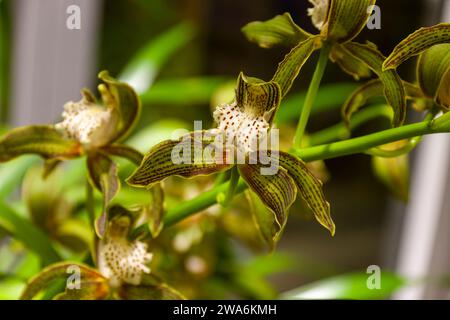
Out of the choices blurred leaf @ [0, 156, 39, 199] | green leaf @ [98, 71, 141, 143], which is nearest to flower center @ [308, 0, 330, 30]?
green leaf @ [98, 71, 141, 143]

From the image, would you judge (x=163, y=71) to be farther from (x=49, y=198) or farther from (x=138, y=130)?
(x=49, y=198)

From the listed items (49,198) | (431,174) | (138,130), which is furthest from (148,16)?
(49,198)

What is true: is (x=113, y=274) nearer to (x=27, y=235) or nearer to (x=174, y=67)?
(x=27, y=235)

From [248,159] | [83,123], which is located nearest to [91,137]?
[83,123]

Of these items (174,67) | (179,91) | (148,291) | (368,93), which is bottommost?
(148,291)

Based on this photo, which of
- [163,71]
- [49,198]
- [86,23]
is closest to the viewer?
[49,198]

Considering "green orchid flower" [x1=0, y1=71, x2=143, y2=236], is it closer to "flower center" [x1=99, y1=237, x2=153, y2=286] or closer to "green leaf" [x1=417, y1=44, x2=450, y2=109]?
"flower center" [x1=99, y1=237, x2=153, y2=286]
